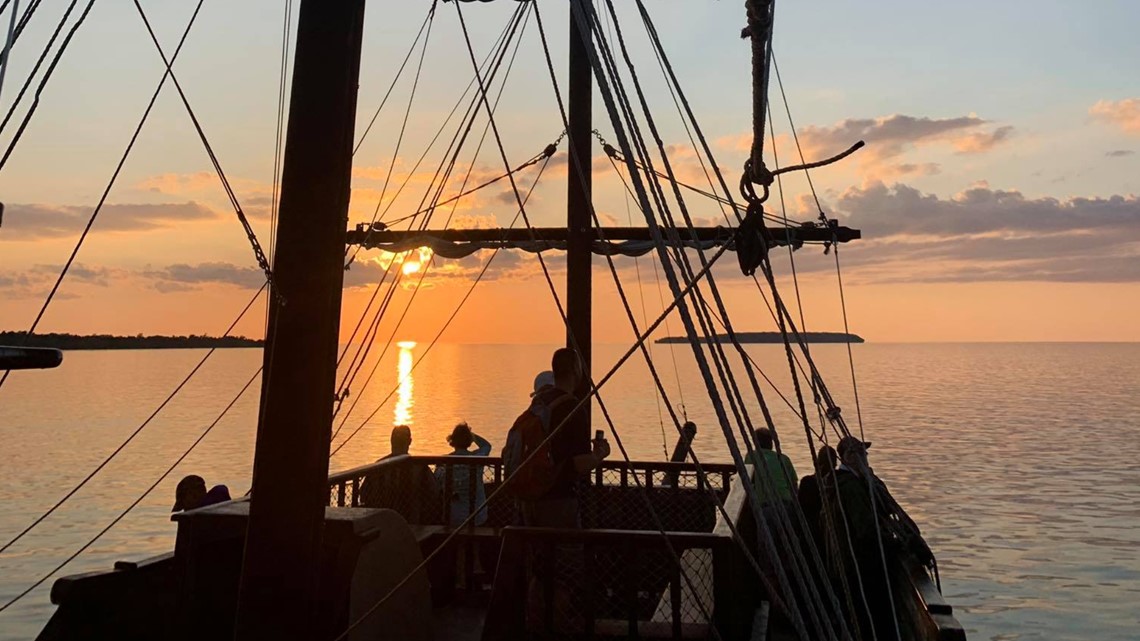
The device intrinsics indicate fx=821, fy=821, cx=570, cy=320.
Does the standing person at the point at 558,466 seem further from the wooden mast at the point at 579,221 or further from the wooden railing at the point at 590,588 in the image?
the wooden mast at the point at 579,221

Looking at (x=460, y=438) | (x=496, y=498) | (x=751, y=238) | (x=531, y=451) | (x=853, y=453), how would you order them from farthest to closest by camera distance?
(x=460, y=438) → (x=496, y=498) → (x=853, y=453) → (x=531, y=451) → (x=751, y=238)

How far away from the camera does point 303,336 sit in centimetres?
461

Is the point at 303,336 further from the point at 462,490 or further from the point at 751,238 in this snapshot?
the point at 462,490

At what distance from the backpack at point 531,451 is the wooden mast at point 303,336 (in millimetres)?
1491

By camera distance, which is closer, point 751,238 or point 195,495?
point 751,238

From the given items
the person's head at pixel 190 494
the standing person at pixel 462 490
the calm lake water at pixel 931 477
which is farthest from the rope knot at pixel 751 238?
the calm lake water at pixel 931 477

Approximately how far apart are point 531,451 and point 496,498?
4111mm

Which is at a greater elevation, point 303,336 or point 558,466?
point 303,336

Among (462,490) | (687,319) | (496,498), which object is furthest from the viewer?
(462,490)

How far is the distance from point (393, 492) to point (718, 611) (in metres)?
5.19

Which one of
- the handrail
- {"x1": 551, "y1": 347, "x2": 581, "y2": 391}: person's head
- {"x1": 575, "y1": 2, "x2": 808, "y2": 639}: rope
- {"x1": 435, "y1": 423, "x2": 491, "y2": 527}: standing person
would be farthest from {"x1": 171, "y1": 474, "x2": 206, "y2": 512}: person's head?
{"x1": 575, "y1": 2, "x2": 808, "y2": 639}: rope

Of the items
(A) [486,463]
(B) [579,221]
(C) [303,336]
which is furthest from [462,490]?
(C) [303,336]

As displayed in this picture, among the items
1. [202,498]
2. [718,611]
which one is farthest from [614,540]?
[202,498]

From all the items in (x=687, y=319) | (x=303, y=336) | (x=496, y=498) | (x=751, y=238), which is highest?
(x=751, y=238)
